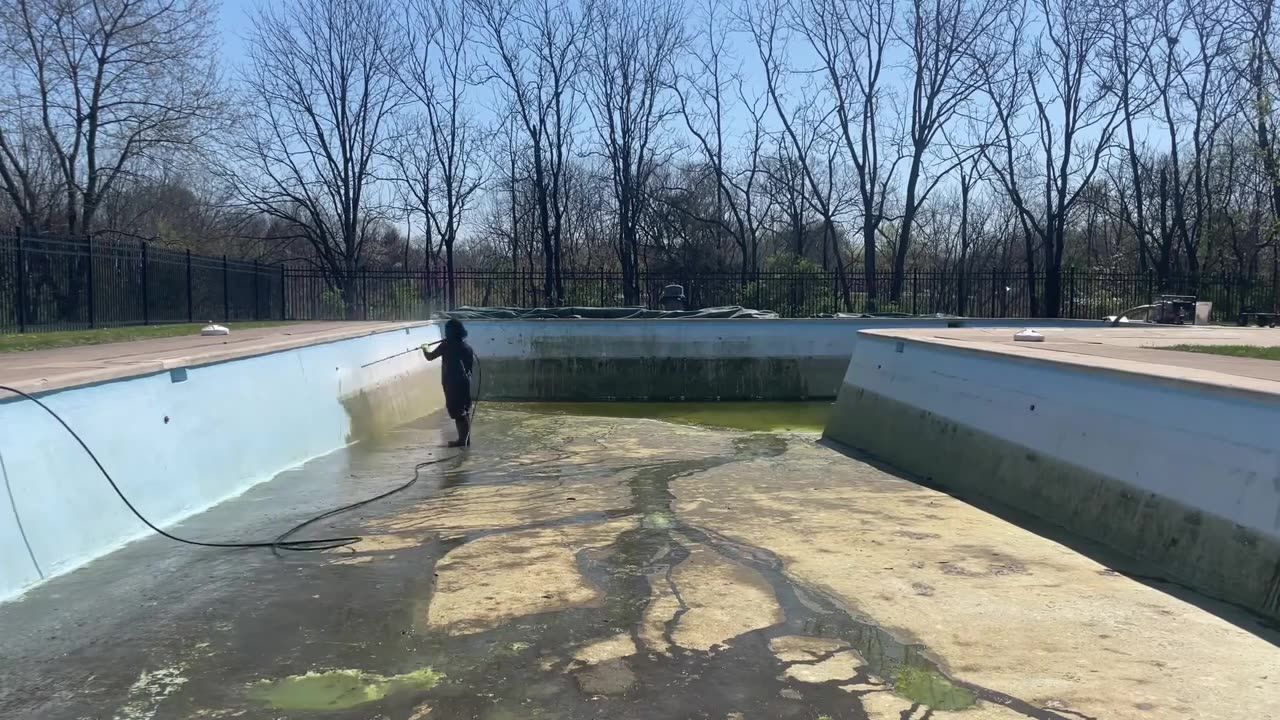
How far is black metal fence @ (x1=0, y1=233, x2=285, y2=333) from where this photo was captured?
47.5 feet

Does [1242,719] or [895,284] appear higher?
[895,284]

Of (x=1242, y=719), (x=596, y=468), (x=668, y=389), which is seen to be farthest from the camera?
(x=668, y=389)

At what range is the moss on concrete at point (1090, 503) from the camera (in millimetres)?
4883

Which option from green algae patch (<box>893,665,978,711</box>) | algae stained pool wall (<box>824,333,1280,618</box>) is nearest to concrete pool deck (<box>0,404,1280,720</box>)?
green algae patch (<box>893,665,978,711</box>)

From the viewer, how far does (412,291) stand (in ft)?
92.4

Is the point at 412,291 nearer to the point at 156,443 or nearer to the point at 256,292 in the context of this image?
the point at 256,292

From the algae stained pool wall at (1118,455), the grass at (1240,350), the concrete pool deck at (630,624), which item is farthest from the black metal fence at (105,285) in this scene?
the grass at (1240,350)

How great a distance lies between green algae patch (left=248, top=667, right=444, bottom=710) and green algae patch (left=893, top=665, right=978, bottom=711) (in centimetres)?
205

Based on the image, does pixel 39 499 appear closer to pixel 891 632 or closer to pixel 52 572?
pixel 52 572

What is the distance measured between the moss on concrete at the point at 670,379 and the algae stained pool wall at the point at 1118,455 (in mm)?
8236

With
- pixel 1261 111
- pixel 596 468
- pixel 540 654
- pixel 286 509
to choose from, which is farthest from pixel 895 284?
pixel 540 654

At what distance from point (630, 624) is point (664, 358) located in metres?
14.6

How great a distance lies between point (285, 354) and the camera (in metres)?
9.63

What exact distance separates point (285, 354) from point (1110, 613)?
8307 millimetres
